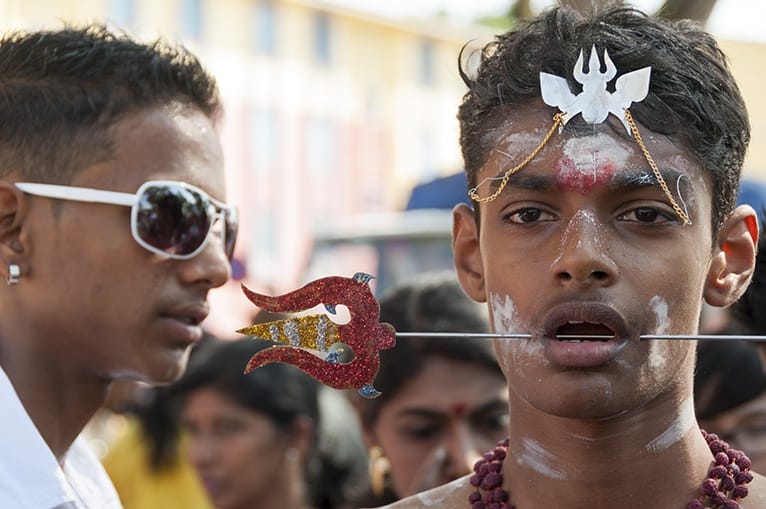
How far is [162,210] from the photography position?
347cm

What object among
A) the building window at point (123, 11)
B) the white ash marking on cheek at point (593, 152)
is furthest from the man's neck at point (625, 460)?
the building window at point (123, 11)

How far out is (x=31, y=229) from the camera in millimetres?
3512

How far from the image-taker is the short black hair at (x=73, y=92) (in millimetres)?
3594

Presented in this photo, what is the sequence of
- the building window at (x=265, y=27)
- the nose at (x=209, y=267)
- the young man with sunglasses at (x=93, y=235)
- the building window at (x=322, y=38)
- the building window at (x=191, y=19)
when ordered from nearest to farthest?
the young man with sunglasses at (x=93, y=235)
the nose at (x=209, y=267)
the building window at (x=191, y=19)
the building window at (x=265, y=27)
the building window at (x=322, y=38)

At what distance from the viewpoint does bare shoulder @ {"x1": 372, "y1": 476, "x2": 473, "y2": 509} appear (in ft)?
10.5

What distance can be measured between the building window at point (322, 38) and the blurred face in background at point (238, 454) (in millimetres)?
28006

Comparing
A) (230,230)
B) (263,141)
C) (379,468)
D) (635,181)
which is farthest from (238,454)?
Answer: (263,141)

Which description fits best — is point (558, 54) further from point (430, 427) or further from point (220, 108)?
point (430, 427)

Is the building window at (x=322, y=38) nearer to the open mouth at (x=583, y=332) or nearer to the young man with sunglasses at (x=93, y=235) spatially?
the young man with sunglasses at (x=93, y=235)

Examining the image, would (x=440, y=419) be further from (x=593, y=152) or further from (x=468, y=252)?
(x=593, y=152)

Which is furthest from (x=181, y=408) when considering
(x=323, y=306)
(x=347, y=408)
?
(x=323, y=306)

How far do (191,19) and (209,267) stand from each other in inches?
1071

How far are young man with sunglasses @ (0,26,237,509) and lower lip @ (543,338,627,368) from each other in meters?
1.22

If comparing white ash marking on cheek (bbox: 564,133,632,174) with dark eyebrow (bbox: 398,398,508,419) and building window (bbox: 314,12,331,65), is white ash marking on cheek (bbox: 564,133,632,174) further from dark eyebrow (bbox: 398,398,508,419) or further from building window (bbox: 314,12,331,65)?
building window (bbox: 314,12,331,65)
